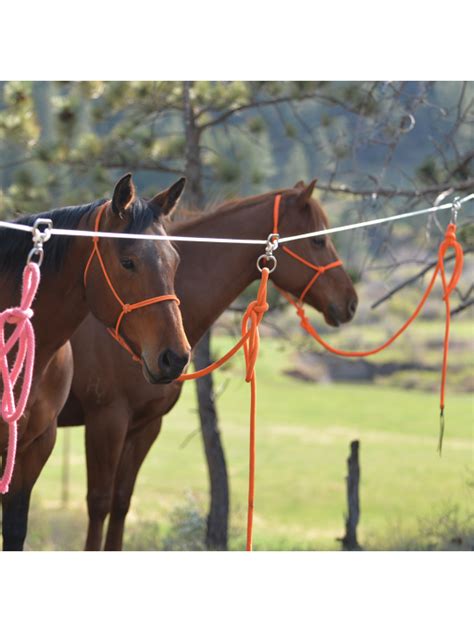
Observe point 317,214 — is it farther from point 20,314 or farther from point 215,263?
point 20,314

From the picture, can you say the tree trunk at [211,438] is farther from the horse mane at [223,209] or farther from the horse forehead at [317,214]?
the horse forehead at [317,214]

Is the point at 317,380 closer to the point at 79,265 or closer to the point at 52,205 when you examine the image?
the point at 52,205

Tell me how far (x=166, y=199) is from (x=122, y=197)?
254 mm

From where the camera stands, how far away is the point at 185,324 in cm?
479

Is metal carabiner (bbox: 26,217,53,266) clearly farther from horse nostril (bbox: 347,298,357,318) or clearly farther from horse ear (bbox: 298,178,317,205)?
horse nostril (bbox: 347,298,357,318)

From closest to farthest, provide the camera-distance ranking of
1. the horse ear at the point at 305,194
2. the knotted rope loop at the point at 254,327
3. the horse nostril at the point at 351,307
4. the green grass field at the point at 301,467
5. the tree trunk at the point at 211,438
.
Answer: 1. the knotted rope loop at the point at 254,327
2. the horse ear at the point at 305,194
3. the horse nostril at the point at 351,307
4. the tree trunk at the point at 211,438
5. the green grass field at the point at 301,467

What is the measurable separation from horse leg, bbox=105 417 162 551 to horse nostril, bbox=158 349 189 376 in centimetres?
190

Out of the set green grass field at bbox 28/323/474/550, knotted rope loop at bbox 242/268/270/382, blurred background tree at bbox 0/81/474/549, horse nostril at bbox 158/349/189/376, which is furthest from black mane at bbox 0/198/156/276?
green grass field at bbox 28/323/474/550

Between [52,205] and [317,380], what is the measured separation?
54.9ft

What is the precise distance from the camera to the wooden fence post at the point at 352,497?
21.3ft

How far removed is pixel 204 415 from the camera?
7.45 m

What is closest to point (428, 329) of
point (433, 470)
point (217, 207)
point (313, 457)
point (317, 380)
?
point (317, 380)

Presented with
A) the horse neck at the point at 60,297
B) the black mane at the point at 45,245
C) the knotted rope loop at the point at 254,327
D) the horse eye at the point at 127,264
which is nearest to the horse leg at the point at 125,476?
the knotted rope loop at the point at 254,327

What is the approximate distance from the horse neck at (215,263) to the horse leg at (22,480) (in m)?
1.14
